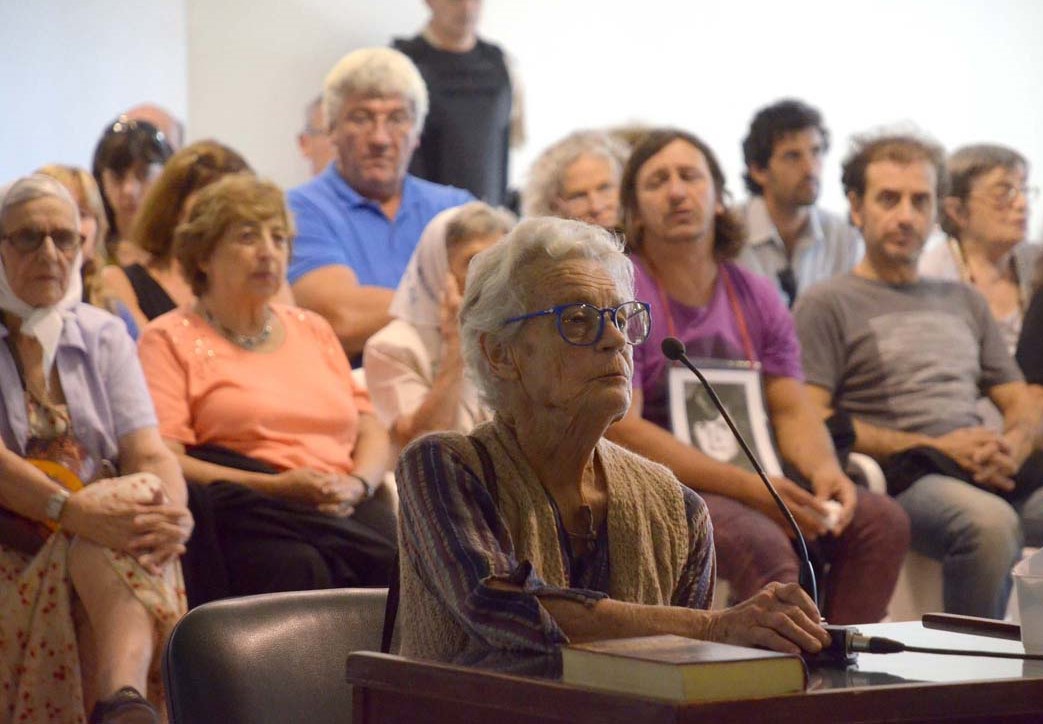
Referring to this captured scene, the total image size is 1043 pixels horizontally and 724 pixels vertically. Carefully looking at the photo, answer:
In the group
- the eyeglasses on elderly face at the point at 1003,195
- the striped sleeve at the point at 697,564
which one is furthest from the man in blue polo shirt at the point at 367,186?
the striped sleeve at the point at 697,564

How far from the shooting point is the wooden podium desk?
1.33 m

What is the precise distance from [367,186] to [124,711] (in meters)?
2.15

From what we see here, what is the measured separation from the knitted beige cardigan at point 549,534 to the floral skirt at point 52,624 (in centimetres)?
126

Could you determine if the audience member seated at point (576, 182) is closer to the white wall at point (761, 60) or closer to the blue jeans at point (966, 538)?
the blue jeans at point (966, 538)

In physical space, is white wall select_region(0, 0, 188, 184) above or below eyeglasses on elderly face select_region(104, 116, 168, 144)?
above

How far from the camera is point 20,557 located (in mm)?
3109

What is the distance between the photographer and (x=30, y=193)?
328 centimetres

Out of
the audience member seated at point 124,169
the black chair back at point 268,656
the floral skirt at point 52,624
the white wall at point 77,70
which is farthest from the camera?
the white wall at point 77,70

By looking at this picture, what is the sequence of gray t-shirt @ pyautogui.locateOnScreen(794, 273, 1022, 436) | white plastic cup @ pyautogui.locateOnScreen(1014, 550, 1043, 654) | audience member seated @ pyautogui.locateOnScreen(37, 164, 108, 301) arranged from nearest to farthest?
white plastic cup @ pyautogui.locateOnScreen(1014, 550, 1043, 654) → audience member seated @ pyautogui.locateOnScreen(37, 164, 108, 301) → gray t-shirt @ pyautogui.locateOnScreen(794, 273, 1022, 436)

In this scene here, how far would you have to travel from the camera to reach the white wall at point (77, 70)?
5.02 metres

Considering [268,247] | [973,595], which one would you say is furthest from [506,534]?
[973,595]

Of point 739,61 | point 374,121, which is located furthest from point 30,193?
point 739,61

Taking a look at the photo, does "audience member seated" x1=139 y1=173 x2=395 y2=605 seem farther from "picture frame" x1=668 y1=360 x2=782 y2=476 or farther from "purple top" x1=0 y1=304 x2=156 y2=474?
"picture frame" x1=668 y1=360 x2=782 y2=476

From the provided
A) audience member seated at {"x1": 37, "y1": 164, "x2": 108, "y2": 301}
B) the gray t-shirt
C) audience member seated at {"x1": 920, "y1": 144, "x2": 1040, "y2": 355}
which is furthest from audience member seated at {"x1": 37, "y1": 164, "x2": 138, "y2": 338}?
audience member seated at {"x1": 920, "y1": 144, "x2": 1040, "y2": 355}
